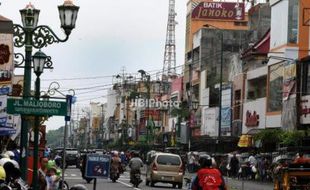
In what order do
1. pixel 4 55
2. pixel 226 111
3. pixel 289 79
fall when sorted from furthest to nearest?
pixel 226 111
pixel 289 79
pixel 4 55

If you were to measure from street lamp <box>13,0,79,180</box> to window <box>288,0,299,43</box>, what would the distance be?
35.8 meters

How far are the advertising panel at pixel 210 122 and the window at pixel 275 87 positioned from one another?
1679cm

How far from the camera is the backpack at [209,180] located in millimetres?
15859

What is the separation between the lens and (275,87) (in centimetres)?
5497

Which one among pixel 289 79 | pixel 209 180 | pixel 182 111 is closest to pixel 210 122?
pixel 182 111

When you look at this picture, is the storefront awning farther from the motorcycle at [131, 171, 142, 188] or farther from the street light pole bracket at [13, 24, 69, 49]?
the street light pole bracket at [13, 24, 69, 49]

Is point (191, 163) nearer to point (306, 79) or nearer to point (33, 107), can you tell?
point (306, 79)

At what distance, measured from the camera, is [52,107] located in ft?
52.2

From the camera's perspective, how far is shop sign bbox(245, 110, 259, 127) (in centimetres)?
5930

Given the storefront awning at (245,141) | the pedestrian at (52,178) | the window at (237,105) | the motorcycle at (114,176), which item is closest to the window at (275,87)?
the storefront awning at (245,141)

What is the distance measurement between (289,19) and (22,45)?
119ft

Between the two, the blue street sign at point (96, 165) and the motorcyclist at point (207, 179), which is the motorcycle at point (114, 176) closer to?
the blue street sign at point (96, 165)

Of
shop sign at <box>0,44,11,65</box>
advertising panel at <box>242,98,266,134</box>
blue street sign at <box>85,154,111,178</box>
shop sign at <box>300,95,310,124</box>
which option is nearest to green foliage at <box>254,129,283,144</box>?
shop sign at <box>300,95,310,124</box>

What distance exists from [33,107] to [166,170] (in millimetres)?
25584
